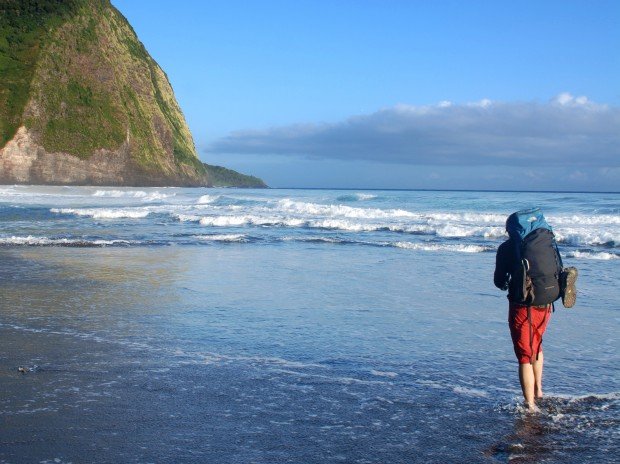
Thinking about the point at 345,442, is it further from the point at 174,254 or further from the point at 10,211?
the point at 10,211

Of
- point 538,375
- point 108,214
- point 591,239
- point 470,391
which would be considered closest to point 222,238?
point 591,239

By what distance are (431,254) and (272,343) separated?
9236mm

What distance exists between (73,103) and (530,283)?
80236 mm

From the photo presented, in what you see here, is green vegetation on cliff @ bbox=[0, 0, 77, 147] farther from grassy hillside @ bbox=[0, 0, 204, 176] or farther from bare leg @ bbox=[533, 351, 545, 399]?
bare leg @ bbox=[533, 351, 545, 399]

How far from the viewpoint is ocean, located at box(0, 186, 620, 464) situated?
404 centimetres

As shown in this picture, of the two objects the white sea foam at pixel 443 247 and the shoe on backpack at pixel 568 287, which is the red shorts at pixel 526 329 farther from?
the white sea foam at pixel 443 247

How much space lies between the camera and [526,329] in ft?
16.0

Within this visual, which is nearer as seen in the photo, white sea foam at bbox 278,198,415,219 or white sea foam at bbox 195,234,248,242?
white sea foam at bbox 195,234,248,242

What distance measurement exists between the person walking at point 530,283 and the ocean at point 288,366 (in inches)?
13.7

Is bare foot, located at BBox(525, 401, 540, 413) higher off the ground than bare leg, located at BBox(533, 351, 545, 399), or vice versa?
bare leg, located at BBox(533, 351, 545, 399)

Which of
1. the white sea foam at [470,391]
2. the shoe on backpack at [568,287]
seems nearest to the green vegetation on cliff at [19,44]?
the white sea foam at [470,391]

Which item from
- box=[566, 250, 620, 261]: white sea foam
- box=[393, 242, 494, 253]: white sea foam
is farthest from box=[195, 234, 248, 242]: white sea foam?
box=[566, 250, 620, 261]: white sea foam

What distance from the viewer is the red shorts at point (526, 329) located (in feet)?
16.0

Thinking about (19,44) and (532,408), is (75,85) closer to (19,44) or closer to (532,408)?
(19,44)
